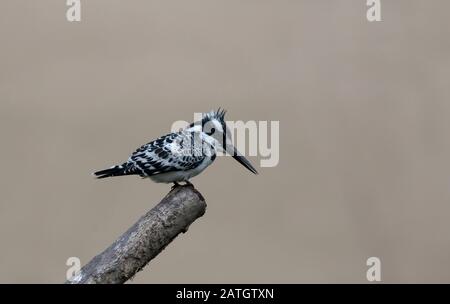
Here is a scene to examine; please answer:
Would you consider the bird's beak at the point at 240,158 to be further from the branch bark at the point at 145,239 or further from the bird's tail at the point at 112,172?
the bird's tail at the point at 112,172

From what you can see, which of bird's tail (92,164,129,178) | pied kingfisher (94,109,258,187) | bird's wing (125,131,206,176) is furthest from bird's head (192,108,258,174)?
bird's tail (92,164,129,178)

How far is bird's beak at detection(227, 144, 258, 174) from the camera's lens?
324 cm

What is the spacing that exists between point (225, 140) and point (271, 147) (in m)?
0.27

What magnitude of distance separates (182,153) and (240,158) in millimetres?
406

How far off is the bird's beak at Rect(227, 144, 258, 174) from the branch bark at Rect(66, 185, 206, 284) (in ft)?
1.26

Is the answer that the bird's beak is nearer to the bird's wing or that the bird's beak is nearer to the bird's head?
the bird's head

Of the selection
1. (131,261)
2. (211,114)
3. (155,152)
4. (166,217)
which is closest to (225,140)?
(211,114)

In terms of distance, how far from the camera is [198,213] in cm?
294

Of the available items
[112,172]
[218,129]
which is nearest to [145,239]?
[112,172]

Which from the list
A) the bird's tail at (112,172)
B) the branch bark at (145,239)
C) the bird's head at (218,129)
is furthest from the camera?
the bird's head at (218,129)

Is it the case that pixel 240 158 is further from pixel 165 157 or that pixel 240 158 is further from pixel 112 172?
pixel 112 172

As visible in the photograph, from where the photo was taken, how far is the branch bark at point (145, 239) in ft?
8.39

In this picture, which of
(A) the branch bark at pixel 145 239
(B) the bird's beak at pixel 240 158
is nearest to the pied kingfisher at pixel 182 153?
(B) the bird's beak at pixel 240 158

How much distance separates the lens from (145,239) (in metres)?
2.68
